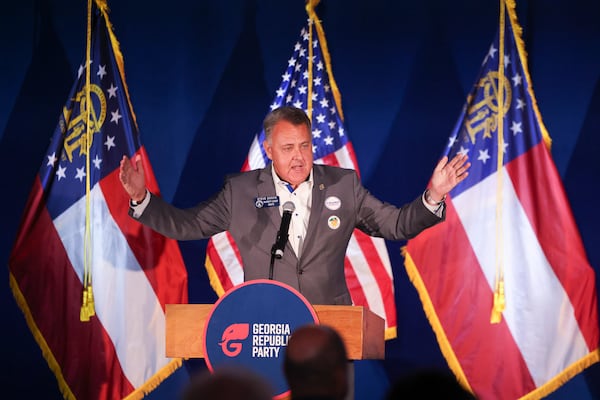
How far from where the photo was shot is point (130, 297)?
5.09 meters

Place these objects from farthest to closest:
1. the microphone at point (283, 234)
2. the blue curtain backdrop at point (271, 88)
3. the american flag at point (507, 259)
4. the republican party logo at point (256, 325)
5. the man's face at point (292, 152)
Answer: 1. the blue curtain backdrop at point (271, 88)
2. the american flag at point (507, 259)
3. the man's face at point (292, 152)
4. the microphone at point (283, 234)
5. the republican party logo at point (256, 325)

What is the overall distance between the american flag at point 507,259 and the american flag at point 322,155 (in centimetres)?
24

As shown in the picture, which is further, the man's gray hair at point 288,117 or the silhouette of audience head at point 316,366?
the man's gray hair at point 288,117

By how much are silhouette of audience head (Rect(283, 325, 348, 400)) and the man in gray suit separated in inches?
65.2

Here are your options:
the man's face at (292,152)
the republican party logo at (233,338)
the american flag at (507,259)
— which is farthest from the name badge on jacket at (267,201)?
the american flag at (507,259)

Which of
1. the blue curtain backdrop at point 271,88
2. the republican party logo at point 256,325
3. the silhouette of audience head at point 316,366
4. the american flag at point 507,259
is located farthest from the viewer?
the blue curtain backdrop at point 271,88

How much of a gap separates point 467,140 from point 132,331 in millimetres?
2453

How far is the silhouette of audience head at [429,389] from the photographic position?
1148 millimetres

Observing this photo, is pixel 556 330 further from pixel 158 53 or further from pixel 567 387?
pixel 158 53

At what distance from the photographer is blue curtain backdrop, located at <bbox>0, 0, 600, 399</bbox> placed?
5262 mm

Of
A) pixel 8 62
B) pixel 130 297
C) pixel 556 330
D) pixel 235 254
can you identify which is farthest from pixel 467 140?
pixel 8 62

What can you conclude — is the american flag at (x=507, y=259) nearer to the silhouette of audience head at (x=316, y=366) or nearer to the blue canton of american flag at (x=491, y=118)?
the blue canton of american flag at (x=491, y=118)

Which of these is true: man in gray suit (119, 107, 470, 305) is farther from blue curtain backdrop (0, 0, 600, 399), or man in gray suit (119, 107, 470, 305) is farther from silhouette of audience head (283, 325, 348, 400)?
blue curtain backdrop (0, 0, 600, 399)

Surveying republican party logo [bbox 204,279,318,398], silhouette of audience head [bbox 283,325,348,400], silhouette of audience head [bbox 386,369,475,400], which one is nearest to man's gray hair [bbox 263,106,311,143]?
republican party logo [bbox 204,279,318,398]
